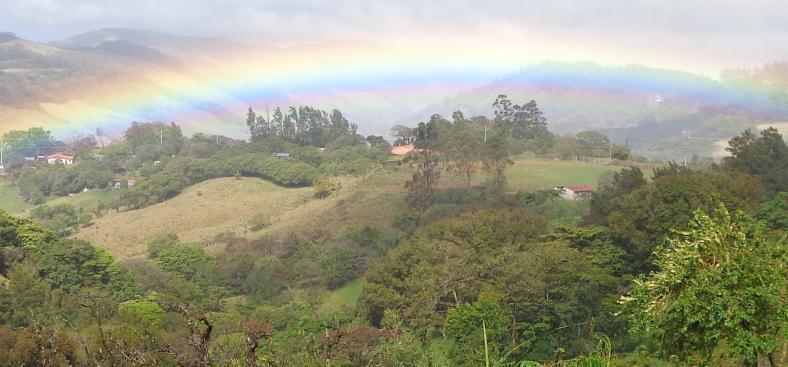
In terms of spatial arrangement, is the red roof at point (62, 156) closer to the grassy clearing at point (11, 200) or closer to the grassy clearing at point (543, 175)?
the grassy clearing at point (11, 200)

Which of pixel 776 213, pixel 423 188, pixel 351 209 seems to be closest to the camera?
pixel 776 213

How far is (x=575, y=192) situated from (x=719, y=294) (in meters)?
31.0

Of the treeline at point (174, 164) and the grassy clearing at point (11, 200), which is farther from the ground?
the treeline at point (174, 164)

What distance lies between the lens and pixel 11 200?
60.5 m

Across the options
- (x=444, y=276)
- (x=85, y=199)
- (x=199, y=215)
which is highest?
(x=444, y=276)

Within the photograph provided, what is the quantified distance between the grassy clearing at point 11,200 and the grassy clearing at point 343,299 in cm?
3916

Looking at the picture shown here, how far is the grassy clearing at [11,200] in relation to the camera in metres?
57.2

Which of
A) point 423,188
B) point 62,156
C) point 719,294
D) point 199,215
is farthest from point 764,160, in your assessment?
point 62,156

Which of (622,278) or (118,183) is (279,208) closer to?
(118,183)

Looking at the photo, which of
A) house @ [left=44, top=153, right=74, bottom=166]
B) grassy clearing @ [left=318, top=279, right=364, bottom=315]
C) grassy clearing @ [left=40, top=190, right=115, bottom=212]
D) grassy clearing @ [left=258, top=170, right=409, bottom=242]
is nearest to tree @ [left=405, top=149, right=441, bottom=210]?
grassy clearing @ [left=258, top=170, right=409, bottom=242]

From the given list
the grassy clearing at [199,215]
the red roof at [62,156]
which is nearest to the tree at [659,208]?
the grassy clearing at [199,215]

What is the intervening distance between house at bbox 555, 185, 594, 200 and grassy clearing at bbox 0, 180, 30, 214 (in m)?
44.3

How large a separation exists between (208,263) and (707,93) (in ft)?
264

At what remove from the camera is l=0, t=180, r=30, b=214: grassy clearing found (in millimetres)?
57250
